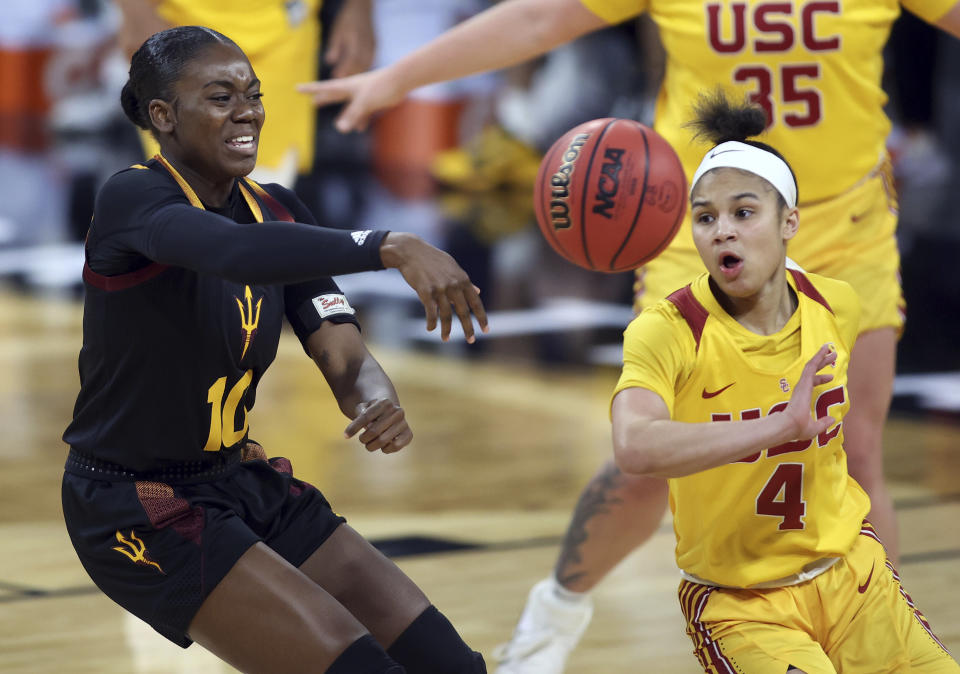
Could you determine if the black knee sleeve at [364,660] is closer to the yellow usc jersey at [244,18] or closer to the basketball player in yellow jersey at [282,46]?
the basketball player in yellow jersey at [282,46]

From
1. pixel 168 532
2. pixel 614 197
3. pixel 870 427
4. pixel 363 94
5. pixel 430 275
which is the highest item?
pixel 430 275

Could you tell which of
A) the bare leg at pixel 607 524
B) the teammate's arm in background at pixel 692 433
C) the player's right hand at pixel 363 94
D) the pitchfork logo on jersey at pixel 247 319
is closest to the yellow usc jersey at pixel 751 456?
the teammate's arm in background at pixel 692 433

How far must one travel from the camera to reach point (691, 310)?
3.07 meters

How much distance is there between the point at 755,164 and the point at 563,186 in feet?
2.06

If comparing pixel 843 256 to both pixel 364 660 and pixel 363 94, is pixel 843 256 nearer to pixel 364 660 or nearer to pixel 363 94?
pixel 363 94

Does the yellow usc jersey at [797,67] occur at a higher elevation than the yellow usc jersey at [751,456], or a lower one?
higher

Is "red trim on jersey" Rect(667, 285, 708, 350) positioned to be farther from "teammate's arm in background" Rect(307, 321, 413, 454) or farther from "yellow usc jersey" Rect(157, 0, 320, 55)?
"yellow usc jersey" Rect(157, 0, 320, 55)

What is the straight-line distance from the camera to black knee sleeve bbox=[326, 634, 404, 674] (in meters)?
2.81

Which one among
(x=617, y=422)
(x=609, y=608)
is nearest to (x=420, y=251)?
(x=617, y=422)

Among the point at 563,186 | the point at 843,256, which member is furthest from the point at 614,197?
the point at 843,256

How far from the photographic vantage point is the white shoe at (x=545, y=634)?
389 cm

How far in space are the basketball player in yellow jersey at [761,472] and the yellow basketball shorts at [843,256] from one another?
696 millimetres

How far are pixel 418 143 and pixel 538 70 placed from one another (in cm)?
297

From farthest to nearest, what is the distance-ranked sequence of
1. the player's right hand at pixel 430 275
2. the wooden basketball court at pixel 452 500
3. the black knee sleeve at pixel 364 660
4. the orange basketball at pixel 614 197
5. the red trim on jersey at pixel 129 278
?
1. the wooden basketball court at pixel 452 500
2. the orange basketball at pixel 614 197
3. the red trim on jersey at pixel 129 278
4. the black knee sleeve at pixel 364 660
5. the player's right hand at pixel 430 275
